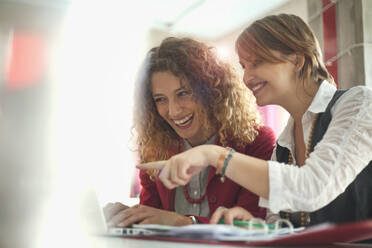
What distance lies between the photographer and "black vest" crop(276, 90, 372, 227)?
0.94 m

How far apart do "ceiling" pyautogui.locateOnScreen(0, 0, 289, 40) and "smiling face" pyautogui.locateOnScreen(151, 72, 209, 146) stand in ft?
7.86

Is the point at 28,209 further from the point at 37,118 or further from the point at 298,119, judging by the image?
the point at 298,119

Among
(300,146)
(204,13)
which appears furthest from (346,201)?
(204,13)

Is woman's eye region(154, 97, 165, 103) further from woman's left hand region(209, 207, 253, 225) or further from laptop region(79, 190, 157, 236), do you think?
laptop region(79, 190, 157, 236)

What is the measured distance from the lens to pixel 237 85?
4.69ft

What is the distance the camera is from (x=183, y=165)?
0.67 m

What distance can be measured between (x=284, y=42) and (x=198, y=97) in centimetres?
41

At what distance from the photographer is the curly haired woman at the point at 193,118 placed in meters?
1.29

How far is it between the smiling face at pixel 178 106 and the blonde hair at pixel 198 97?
2 centimetres

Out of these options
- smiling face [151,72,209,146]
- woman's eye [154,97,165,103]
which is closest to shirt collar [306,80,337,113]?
smiling face [151,72,209,146]

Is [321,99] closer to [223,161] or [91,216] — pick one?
[223,161]

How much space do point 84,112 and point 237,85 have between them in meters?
1.05

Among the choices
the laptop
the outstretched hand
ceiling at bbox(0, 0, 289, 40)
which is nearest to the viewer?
the laptop

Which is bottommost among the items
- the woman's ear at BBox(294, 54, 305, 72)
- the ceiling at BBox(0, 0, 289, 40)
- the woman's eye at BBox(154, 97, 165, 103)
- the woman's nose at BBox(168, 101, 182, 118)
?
the woman's nose at BBox(168, 101, 182, 118)
